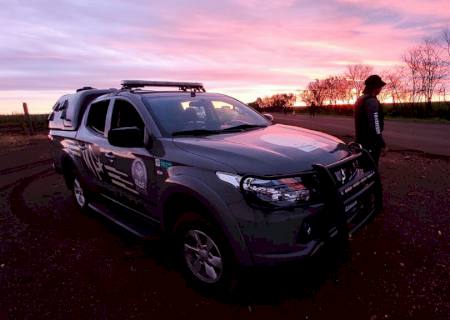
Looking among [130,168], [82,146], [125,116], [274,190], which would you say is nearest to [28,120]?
[82,146]

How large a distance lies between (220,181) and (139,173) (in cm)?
126

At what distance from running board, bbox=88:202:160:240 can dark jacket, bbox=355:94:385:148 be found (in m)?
3.85

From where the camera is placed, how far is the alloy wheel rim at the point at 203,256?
3072 millimetres

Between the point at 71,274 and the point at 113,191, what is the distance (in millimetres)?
1071

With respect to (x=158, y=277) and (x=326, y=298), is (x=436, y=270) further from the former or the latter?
(x=158, y=277)

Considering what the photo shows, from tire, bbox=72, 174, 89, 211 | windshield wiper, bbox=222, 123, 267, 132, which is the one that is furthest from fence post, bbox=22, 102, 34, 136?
windshield wiper, bbox=222, 123, 267, 132

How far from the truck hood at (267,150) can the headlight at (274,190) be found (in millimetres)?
62

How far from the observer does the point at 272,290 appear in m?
3.32

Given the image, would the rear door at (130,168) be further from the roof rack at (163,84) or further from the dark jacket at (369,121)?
the dark jacket at (369,121)

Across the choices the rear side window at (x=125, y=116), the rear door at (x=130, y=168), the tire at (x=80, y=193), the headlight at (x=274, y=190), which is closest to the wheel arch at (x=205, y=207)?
the headlight at (x=274, y=190)

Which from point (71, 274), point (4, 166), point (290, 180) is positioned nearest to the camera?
point (290, 180)

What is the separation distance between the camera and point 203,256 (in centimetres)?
319

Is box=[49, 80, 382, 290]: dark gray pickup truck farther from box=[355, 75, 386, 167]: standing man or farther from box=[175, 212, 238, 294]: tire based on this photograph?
box=[355, 75, 386, 167]: standing man

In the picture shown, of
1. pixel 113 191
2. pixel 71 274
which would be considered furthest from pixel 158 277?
pixel 113 191
